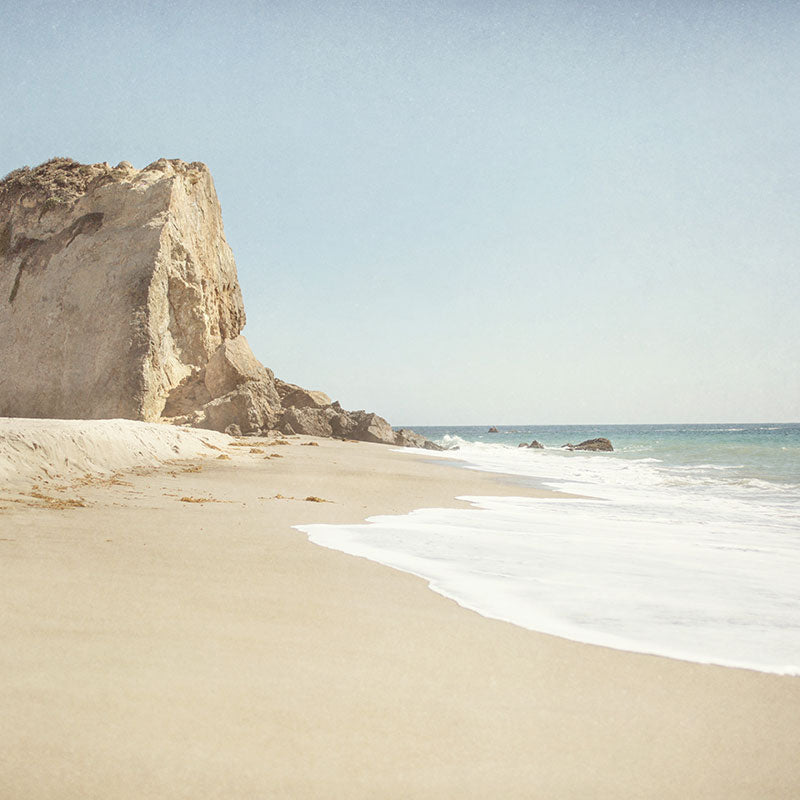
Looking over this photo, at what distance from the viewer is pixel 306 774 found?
1.37 meters

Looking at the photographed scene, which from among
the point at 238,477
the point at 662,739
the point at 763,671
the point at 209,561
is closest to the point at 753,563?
the point at 763,671

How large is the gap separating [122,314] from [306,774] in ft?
58.8

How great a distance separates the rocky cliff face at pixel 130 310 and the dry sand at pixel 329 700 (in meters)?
→ 14.1

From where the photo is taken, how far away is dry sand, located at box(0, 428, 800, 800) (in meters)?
1.39

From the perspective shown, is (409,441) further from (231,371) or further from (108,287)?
(108,287)

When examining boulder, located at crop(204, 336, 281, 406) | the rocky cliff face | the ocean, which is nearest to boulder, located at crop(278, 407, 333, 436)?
the rocky cliff face

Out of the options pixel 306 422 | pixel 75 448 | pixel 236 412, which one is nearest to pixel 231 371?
pixel 236 412

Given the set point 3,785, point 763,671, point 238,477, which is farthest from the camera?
point 238,477

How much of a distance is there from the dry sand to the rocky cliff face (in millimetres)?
14132

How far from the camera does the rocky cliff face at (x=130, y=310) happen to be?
17.1m

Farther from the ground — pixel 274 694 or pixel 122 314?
pixel 122 314

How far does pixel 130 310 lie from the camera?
1738 centimetres

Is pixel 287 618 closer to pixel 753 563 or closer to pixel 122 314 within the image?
pixel 753 563

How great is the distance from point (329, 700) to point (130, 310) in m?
17.4
